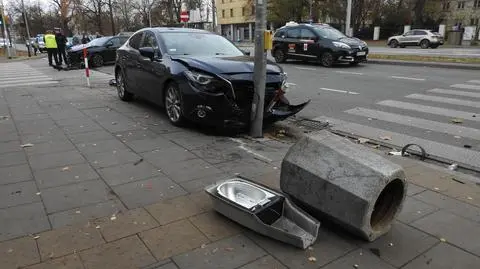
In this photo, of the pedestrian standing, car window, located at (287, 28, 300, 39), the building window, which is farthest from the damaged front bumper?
the building window

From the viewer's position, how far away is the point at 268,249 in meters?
3.29

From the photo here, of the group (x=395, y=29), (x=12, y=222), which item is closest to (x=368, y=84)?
(x=12, y=222)

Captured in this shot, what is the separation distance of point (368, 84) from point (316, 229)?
Result: 10.2 metres

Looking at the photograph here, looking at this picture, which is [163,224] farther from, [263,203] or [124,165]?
[124,165]

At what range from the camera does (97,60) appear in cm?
2089

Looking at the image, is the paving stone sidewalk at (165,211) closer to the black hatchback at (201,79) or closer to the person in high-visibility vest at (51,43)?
the black hatchback at (201,79)

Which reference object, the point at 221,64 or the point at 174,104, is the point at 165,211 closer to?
the point at 221,64

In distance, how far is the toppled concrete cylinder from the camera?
10.4 ft

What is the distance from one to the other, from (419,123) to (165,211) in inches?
228

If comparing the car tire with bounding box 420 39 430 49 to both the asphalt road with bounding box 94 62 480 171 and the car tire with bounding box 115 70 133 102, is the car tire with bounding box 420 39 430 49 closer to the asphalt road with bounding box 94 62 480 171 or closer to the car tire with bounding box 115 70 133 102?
the asphalt road with bounding box 94 62 480 171

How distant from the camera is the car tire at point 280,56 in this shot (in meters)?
20.6

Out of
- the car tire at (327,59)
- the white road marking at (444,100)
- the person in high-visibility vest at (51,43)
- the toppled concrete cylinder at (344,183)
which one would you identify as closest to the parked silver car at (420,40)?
the car tire at (327,59)

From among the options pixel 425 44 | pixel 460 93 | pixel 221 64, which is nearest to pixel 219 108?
pixel 221 64

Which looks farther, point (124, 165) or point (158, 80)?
point (158, 80)
